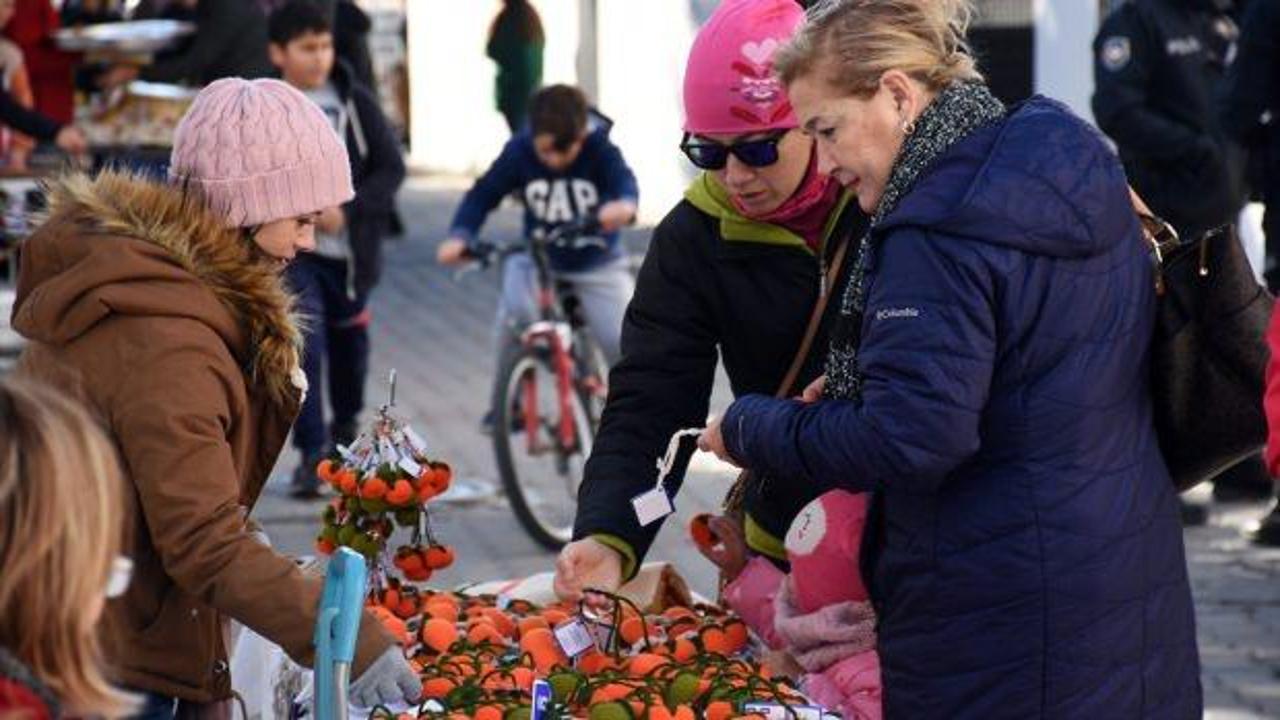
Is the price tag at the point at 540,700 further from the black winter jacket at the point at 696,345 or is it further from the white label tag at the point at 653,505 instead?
the black winter jacket at the point at 696,345

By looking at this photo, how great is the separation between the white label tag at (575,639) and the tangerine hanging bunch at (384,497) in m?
0.45

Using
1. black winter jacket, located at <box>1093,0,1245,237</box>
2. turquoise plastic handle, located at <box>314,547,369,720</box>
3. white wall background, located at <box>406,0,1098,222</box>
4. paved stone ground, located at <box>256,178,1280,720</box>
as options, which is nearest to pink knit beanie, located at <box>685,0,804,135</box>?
turquoise plastic handle, located at <box>314,547,369,720</box>

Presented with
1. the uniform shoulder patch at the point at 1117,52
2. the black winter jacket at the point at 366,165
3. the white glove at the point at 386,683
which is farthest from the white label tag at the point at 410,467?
the uniform shoulder patch at the point at 1117,52

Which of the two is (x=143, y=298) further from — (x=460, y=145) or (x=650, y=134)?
(x=460, y=145)

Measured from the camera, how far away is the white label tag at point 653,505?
454 cm

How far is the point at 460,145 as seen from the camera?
77.6 feet

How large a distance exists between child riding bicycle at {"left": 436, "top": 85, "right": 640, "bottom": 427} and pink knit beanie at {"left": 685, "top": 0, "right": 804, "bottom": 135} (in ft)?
15.3

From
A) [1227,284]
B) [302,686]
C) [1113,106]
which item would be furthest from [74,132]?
[1227,284]

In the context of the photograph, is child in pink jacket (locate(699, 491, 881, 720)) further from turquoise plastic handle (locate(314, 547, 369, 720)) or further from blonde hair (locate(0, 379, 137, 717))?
blonde hair (locate(0, 379, 137, 717))

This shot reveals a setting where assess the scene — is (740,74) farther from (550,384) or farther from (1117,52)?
(1117,52)

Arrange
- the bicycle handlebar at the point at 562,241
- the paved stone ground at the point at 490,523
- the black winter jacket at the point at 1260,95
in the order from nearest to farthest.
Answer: the paved stone ground at the point at 490,523 < the black winter jacket at the point at 1260,95 < the bicycle handlebar at the point at 562,241

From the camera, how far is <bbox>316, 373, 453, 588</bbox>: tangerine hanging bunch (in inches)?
191

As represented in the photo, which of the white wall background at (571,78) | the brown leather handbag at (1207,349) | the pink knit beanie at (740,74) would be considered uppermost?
the pink knit beanie at (740,74)

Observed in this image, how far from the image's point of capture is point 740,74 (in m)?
4.52
